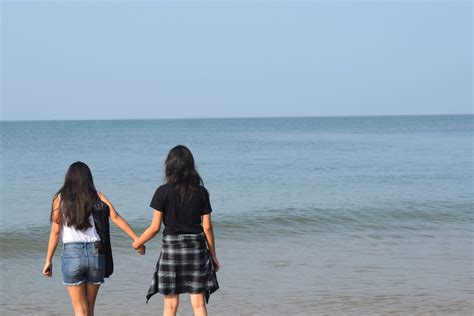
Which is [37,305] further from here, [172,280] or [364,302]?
[364,302]

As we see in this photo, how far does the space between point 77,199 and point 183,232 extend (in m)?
0.82

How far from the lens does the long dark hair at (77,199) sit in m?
5.39

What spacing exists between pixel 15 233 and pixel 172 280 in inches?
330

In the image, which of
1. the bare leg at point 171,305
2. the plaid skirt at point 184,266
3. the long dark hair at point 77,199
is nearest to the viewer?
the long dark hair at point 77,199

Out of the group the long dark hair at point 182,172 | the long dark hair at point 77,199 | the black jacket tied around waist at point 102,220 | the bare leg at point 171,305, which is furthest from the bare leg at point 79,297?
the long dark hair at point 182,172

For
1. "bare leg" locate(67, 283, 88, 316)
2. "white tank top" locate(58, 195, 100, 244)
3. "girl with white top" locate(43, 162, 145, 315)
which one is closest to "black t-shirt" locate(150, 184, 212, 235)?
"girl with white top" locate(43, 162, 145, 315)

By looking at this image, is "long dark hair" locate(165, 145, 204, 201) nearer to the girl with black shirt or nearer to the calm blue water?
the girl with black shirt

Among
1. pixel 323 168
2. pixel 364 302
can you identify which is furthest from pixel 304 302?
pixel 323 168

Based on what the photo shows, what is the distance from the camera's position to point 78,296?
548 centimetres

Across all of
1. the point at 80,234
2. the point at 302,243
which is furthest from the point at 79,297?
the point at 302,243

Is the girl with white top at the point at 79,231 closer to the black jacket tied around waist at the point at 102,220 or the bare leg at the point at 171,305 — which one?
the black jacket tied around waist at the point at 102,220

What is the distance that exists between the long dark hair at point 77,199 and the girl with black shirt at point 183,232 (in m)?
0.46

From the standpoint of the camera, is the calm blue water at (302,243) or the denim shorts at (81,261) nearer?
the denim shorts at (81,261)

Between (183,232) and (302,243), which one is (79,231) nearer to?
(183,232)
